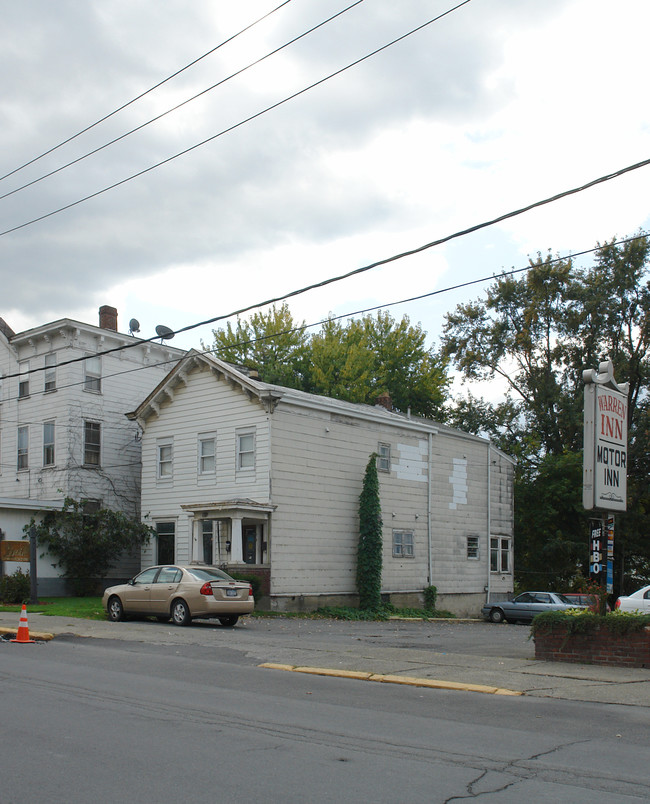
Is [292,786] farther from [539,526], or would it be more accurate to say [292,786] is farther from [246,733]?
[539,526]

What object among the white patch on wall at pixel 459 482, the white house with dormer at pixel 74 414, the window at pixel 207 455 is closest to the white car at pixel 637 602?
the white patch on wall at pixel 459 482

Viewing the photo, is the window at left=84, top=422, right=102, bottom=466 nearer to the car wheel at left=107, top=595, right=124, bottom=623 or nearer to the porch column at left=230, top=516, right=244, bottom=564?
the porch column at left=230, top=516, right=244, bottom=564

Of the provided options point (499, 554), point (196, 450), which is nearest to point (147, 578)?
point (196, 450)

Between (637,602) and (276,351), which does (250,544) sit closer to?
(637,602)

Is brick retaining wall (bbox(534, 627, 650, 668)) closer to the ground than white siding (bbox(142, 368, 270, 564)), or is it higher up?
closer to the ground

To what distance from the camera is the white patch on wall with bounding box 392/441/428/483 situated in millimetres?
33969

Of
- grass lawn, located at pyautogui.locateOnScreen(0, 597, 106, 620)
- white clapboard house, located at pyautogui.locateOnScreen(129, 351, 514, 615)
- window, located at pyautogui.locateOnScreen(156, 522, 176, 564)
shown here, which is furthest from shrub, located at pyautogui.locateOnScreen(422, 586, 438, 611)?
grass lawn, located at pyautogui.locateOnScreen(0, 597, 106, 620)

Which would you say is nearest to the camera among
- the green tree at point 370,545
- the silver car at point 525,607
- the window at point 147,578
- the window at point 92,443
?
the window at point 147,578

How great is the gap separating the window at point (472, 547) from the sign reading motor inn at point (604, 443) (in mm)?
22211

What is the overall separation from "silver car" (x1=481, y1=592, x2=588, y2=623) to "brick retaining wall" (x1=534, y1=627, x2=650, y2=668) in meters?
16.6

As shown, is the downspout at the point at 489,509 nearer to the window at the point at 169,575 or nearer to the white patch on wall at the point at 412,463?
the white patch on wall at the point at 412,463

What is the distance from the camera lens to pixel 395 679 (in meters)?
12.8

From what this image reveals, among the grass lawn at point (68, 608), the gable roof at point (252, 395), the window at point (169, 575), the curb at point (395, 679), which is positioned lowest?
the grass lawn at point (68, 608)

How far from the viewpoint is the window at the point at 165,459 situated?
32.3 metres
